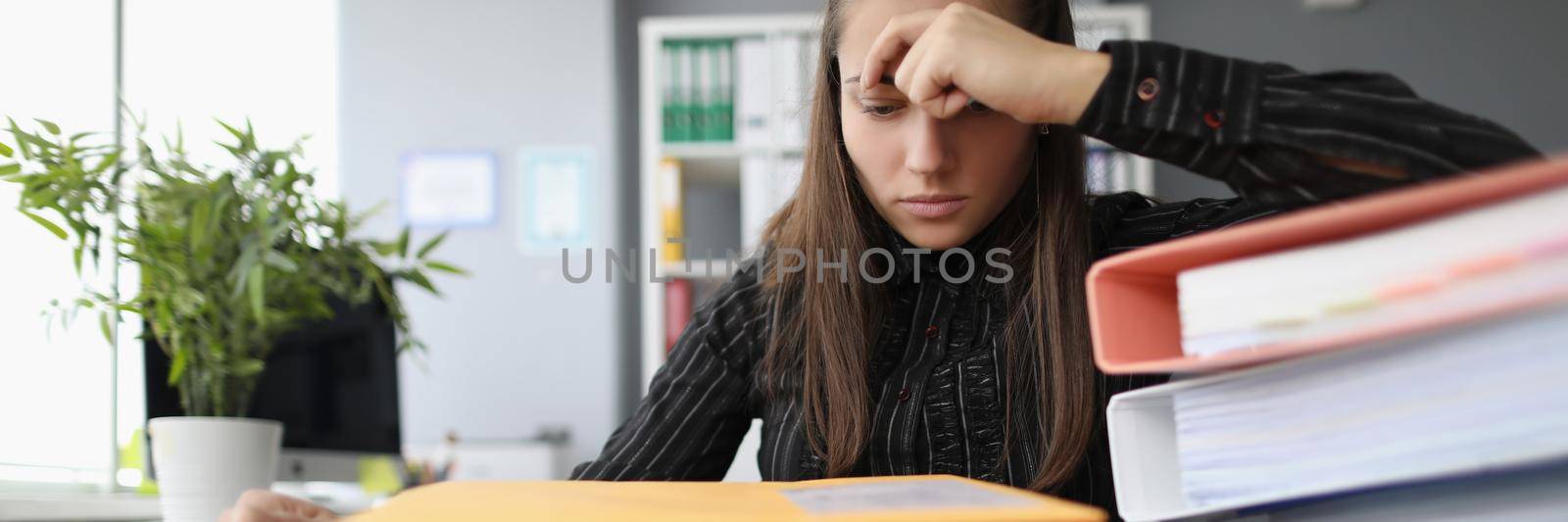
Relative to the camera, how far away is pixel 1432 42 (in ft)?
11.3

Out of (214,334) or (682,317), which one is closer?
(214,334)

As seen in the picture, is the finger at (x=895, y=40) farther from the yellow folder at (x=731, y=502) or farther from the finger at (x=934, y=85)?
the yellow folder at (x=731, y=502)

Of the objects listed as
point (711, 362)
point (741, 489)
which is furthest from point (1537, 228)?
point (711, 362)

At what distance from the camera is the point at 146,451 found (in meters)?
1.62

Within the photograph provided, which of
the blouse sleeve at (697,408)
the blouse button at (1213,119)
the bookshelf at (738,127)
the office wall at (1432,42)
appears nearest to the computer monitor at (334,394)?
the bookshelf at (738,127)

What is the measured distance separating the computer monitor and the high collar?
3.84ft

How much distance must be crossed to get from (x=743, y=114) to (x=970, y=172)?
215 cm

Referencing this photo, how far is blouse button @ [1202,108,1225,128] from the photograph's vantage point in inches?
22.5

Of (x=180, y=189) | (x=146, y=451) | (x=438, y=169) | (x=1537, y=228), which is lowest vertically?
(x=146, y=451)

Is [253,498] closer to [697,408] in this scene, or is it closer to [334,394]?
[697,408]

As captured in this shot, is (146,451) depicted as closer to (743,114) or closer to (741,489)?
(741,489)

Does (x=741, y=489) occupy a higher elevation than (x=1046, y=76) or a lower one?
lower

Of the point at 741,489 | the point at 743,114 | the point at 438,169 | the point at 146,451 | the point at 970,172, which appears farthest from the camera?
the point at 438,169

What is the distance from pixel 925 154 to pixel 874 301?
192 mm
